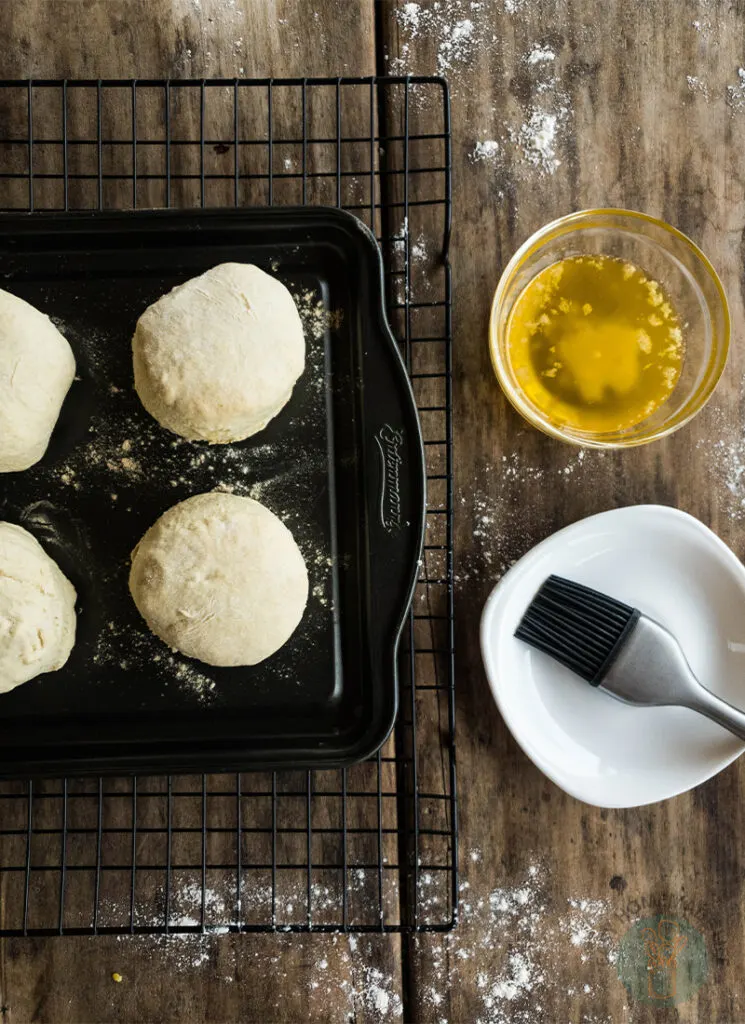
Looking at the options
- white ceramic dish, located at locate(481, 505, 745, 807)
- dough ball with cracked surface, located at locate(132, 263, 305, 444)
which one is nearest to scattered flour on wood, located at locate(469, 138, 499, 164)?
dough ball with cracked surface, located at locate(132, 263, 305, 444)

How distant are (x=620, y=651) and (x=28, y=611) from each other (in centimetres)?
90

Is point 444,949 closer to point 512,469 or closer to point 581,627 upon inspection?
point 581,627

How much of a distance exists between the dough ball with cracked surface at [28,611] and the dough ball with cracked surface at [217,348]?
0.30 metres

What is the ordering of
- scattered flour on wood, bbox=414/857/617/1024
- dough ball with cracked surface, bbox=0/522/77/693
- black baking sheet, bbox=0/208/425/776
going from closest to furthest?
dough ball with cracked surface, bbox=0/522/77/693 → black baking sheet, bbox=0/208/425/776 → scattered flour on wood, bbox=414/857/617/1024

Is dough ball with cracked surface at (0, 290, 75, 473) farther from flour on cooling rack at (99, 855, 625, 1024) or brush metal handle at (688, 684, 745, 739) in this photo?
brush metal handle at (688, 684, 745, 739)

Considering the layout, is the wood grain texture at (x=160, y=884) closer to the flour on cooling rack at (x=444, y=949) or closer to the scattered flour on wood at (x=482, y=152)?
the flour on cooling rack at (x=444, y=949)

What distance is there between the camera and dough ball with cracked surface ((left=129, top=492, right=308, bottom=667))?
1205 mm

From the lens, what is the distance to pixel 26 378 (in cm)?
119

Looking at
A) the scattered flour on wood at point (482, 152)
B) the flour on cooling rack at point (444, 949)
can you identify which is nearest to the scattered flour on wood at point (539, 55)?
the scattered flour on wood at point (482, 152)

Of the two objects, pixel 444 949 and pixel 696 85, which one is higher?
pixel 696 85

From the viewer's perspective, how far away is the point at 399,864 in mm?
1354

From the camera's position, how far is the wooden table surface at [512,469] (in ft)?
4.44

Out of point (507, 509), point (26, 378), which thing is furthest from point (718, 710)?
point (26, 378)

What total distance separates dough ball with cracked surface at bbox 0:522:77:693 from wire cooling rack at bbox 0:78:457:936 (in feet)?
0.80
